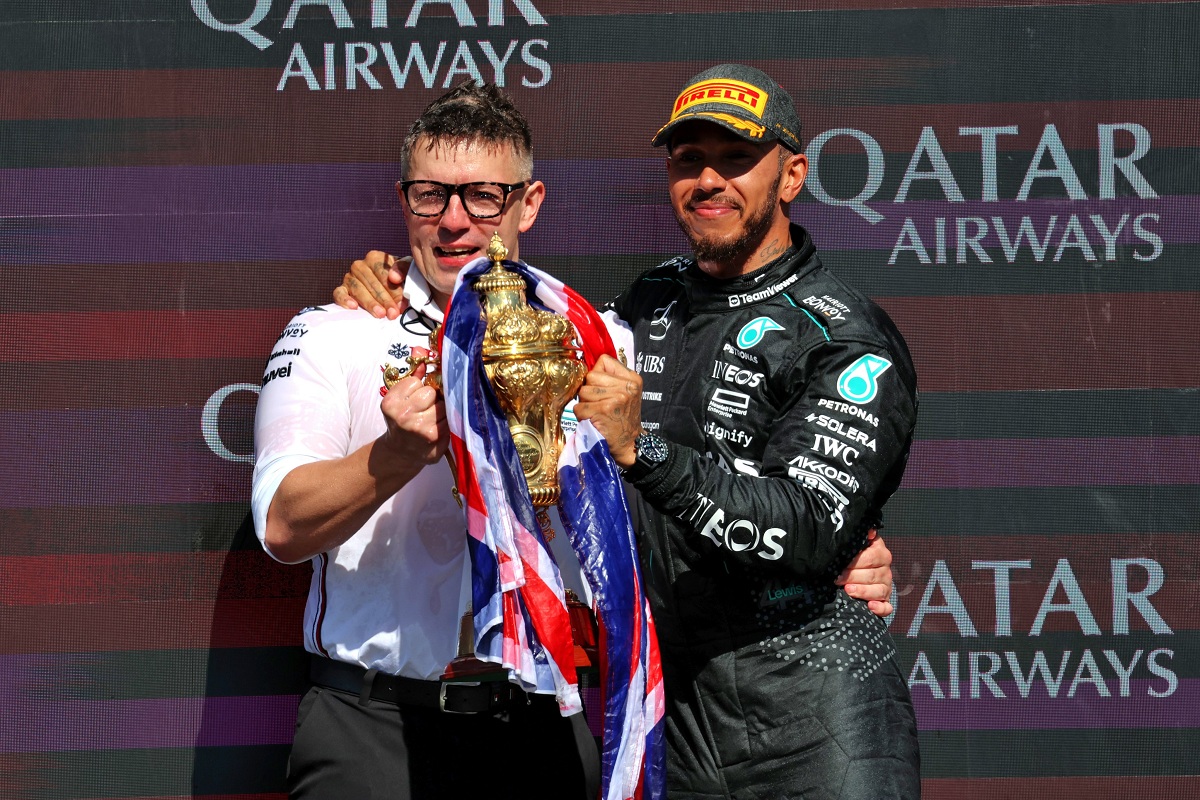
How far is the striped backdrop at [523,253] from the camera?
3393 mm

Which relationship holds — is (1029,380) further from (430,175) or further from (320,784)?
(320,784)

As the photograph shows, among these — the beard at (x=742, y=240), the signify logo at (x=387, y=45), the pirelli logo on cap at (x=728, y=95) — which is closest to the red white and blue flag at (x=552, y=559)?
the beard at (x=742, y=240)

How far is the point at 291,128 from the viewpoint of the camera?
134 inches

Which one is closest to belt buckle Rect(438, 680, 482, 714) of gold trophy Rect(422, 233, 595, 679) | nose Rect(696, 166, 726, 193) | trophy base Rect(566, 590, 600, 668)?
trophy base Rect(566, 590, 600, 668)

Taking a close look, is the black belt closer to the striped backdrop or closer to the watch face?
the watch face

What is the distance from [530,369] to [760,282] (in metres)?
0.72

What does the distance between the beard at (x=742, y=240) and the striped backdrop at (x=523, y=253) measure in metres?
0.80

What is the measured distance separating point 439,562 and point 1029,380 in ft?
6.01

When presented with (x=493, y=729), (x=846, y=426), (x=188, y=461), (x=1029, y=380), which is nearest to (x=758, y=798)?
(x=493, y=729)

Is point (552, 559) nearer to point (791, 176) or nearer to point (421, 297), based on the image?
point (421, 297)

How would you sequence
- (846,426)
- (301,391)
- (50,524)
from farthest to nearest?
(50,524) < (301,391) < (846,426)

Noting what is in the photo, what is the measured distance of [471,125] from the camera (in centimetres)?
268

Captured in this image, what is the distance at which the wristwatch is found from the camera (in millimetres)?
2254

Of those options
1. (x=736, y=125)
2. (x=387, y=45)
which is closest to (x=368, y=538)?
(x=736, y=125)
